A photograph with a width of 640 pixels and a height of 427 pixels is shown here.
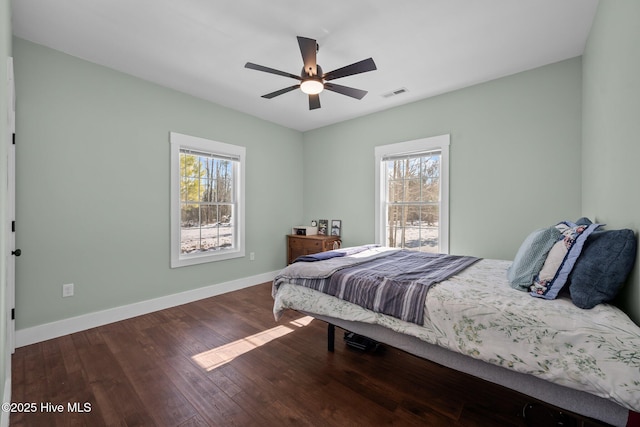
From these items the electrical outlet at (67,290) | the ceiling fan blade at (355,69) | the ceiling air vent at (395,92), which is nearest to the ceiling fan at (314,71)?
the ceiling fan blade at (355,69)

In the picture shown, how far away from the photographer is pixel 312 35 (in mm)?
2465

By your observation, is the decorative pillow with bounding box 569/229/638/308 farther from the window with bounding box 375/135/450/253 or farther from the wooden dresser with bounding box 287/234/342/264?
the wooden dresser with bounding box 287/234/342/264

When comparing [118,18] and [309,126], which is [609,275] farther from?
[309,126]

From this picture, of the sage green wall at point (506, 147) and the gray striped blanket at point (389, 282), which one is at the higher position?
the sage green wall at point (506, 147)

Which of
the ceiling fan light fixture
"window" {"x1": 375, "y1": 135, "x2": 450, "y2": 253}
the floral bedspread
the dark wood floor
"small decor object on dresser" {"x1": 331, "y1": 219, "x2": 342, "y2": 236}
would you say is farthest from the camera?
"small decor object on dresser" {"x1": 331, "y1": 219, "x2": 342, "y2": 236}

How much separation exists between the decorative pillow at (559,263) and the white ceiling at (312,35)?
71.6 inches

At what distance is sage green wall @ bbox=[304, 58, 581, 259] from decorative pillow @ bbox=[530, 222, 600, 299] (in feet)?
5.24

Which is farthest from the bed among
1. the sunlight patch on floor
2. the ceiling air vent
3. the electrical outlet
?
the electrical outlet

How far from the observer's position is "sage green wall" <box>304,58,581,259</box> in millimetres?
2885

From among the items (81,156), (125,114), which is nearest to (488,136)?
(125,114)

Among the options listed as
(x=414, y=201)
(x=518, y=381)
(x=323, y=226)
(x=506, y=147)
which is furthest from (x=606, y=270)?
(x=323, y=226)

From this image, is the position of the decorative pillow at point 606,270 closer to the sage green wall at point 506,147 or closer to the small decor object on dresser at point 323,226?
the sage green wall at point 506,147

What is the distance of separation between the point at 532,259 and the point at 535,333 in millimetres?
638

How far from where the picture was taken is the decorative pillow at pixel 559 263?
1.55 metres
